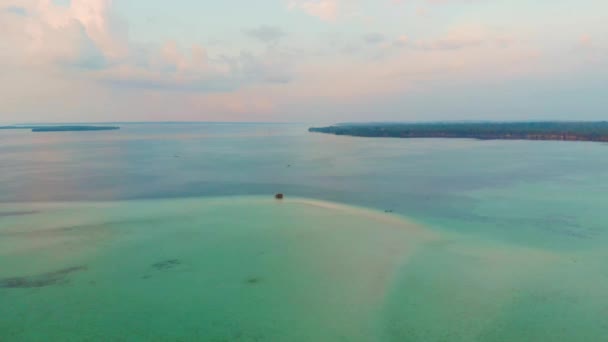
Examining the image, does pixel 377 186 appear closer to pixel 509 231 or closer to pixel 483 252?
pixel 509 231

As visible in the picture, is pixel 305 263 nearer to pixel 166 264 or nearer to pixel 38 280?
pixel 166 264

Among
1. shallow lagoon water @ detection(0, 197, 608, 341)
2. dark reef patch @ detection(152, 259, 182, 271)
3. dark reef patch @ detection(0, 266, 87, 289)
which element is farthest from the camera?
dark reef patch @ detection(152, 259, 182, 271)

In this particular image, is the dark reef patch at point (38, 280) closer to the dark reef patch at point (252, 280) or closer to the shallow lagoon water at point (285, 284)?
the shallow lagoon water at point (285, 284)

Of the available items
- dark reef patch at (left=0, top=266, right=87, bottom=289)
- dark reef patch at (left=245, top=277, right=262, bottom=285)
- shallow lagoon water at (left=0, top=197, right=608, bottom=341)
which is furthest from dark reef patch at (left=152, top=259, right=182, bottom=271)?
dark reef patch at (left=245, top=277, right=262, bottom=285)

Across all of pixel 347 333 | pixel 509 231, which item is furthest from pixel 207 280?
pixel 509 231

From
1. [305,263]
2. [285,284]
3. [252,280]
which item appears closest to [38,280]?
[252,280]

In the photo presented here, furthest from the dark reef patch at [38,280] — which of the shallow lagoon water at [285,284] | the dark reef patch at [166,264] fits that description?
the dark reef patch at [166,264]

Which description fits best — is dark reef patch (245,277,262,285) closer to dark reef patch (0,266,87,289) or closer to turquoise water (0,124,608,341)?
turquoise water (0,124,608,341)
